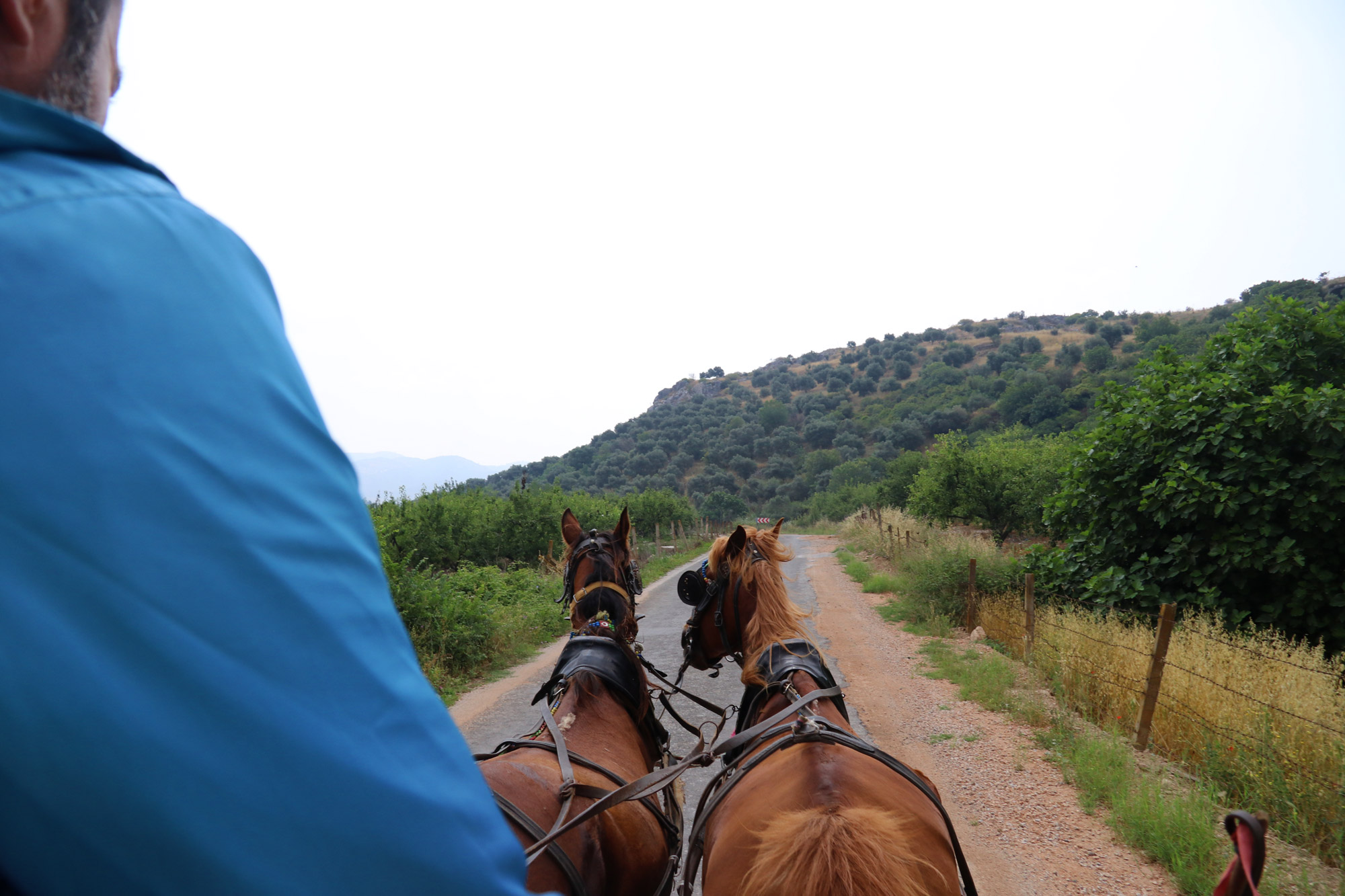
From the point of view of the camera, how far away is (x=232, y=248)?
53 cm

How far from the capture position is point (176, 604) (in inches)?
16.4

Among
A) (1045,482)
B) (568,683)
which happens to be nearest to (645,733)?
(568,683)

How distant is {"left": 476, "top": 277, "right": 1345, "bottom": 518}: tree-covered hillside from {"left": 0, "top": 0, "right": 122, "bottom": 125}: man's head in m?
43.5

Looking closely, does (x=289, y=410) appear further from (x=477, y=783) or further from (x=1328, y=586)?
(x=1328, y=586)

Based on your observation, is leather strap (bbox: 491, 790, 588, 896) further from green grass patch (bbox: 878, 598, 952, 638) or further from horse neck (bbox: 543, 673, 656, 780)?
green grass patch (bbox: 878, 598, 952, 638)

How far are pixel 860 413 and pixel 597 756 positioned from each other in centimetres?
7146

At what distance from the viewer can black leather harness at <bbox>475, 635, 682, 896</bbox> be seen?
94.8 inches

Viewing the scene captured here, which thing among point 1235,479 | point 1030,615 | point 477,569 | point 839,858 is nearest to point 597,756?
point 839,858

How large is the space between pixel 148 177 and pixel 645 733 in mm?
3651

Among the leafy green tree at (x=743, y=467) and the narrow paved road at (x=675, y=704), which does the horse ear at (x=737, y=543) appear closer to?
the narrow paved road at (x=675, y=704)

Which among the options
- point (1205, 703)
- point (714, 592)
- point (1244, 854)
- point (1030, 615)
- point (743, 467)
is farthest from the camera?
point (743, 467)

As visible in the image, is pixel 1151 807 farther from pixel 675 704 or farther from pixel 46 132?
pixel 46 132

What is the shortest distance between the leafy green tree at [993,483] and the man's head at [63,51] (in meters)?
16.7

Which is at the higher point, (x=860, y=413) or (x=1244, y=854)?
(x=1244, y=854)
